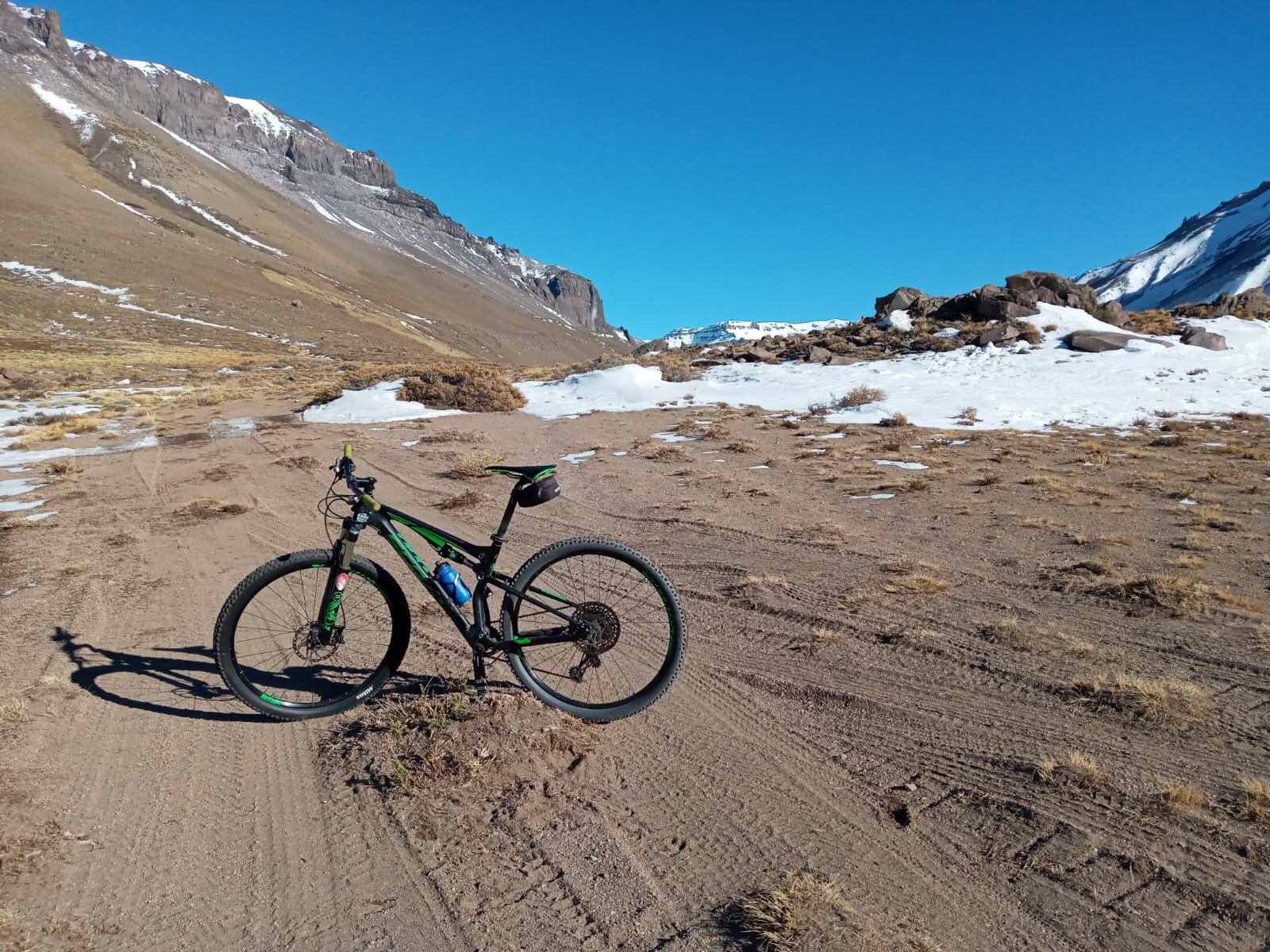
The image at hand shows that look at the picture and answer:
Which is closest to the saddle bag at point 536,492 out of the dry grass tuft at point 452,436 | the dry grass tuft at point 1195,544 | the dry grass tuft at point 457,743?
the dry grass tuft at point 457,743

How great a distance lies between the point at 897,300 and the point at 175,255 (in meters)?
110

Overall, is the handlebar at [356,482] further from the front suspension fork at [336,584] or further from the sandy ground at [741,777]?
the sandy ground at [741,777]

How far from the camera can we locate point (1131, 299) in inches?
6555

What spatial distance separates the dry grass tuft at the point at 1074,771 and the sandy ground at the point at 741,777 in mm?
15

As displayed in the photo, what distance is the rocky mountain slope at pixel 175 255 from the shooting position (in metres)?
78.6

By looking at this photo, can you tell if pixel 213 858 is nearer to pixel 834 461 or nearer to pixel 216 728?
pixel 216 728

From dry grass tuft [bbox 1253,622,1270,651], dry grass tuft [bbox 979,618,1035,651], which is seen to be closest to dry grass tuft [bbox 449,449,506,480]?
dry grass tuft [bbox 979,618,1035,651]

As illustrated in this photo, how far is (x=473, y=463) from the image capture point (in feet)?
38.9

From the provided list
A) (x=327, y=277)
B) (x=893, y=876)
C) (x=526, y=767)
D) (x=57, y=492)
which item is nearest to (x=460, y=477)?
(x=57, y=492)

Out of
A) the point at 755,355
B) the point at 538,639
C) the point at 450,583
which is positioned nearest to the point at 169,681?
the point at 450,583

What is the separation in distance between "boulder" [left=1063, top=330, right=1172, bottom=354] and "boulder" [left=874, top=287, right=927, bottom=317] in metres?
9.68

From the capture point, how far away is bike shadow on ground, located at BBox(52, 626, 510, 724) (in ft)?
13.6

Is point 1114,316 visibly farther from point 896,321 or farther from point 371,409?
point 371,409

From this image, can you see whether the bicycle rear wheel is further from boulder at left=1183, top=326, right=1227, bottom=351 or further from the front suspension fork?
boulder at left=1183, top=326, right=1227, bottom=351
